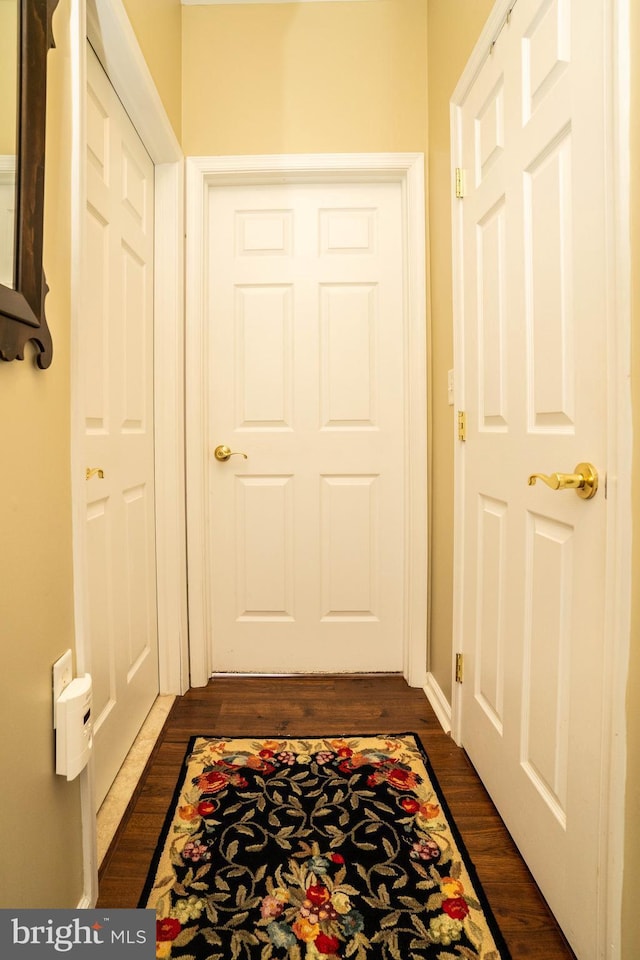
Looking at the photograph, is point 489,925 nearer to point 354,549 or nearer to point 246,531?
point 354,549

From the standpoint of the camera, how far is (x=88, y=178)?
1343 mm

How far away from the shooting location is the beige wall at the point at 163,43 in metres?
1.55

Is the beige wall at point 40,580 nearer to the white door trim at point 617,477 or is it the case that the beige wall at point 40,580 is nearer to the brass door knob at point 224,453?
the white door trim at point 617,477

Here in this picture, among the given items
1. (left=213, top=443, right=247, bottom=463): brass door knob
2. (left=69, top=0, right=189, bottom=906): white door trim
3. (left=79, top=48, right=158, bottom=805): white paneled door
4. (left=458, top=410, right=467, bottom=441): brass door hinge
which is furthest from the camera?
(left=213, top=443, right=247, bottom=463): brass door knob

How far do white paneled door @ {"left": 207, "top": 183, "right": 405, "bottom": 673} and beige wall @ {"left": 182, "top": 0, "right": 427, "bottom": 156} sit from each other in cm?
18

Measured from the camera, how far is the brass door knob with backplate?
945 mm

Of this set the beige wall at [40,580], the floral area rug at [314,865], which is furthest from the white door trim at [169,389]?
the beige wall at [40,580]

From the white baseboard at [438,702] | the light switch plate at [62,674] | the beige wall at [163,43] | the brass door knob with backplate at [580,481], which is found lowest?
the white baseboard at [438,702]

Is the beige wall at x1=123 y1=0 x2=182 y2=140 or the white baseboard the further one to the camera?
the white baseboard

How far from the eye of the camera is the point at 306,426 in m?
2.15

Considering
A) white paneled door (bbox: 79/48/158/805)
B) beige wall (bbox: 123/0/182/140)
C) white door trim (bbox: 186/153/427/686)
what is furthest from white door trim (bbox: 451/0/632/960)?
beige wall (bbox: 123/0/182/140)

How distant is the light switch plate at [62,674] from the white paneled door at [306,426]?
45.4 inches

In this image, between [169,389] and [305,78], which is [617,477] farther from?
[305,78]

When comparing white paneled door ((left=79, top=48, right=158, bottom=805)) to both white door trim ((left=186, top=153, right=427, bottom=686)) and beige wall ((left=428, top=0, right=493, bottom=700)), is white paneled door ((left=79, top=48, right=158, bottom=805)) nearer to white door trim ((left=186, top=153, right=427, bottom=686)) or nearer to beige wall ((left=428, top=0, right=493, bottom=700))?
white door trim ((left=186, top=153, right=427, bottom=686))
